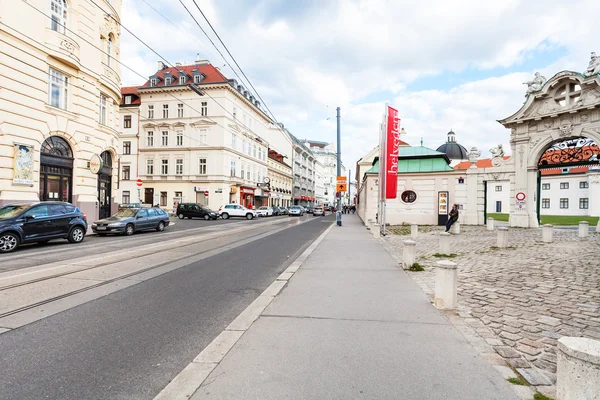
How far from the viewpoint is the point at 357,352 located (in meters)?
3.68

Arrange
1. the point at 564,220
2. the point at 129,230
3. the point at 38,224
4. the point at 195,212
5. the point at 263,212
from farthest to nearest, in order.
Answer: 1. the point at 263,212
2. the point at 564,220
3. the point at 195,212
4. the point at 129,230
5. the point at 38,224

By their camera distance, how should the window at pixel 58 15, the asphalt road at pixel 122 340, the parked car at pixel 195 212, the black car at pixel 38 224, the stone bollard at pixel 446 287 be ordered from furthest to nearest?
the parked car at pixel 195 212, the window at pixel 58 15, the black car at pixel 38 224, the stone bollard at pixel 446 287, the asphalt road at pixel 122 340

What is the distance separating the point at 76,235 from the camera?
45.5ft

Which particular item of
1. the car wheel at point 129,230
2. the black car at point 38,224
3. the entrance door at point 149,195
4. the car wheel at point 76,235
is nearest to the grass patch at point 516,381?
the black car at point 38,224

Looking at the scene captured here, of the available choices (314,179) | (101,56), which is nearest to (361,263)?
(101,56)

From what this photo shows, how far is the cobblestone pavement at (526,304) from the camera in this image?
369 centimetres

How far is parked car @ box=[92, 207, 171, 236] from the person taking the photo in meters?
16.8

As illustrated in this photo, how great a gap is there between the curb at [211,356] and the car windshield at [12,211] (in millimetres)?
10745

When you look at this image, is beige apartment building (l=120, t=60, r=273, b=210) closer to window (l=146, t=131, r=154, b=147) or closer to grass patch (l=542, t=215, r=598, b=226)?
window (l=146, t=131, r=154, b=147)

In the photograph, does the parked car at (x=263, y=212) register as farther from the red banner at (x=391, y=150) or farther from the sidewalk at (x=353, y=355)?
the sidewalk at (x=353, y=355)

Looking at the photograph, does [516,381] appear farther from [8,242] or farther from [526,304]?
[8,242]

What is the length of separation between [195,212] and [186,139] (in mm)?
15841

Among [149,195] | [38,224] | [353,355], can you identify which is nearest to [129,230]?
[38,224]

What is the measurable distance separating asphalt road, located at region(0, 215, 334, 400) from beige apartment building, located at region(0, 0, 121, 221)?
15.2 m
